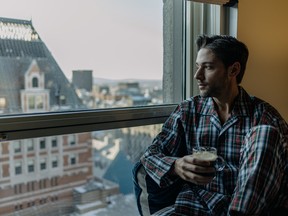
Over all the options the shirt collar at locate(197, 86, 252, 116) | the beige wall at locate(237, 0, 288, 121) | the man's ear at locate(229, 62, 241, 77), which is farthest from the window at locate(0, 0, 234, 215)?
the man's ear at locate(229, 62, 241, 77)

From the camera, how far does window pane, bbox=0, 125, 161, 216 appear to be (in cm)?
150

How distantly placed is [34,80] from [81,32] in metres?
0.33

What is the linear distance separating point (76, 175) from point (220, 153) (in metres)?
0.73

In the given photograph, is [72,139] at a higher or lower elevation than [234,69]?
lower

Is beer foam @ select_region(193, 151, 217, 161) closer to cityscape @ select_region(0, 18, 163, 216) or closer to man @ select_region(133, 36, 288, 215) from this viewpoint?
man @ select_region(133, 36, 288, 215)

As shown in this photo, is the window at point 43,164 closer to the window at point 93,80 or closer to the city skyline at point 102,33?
the window at point 93,80

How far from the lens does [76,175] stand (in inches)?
65.9

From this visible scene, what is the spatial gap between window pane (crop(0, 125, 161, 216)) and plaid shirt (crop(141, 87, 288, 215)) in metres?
0.33

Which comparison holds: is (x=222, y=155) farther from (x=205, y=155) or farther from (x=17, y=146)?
(x=17, y=146)

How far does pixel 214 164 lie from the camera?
1.26 m

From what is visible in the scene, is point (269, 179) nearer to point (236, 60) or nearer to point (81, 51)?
point (236, 60)

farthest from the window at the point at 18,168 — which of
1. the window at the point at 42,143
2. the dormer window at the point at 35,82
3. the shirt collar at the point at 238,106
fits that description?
the shirt collar at the point at 238,106

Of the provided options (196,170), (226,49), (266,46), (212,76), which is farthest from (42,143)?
(266,46)

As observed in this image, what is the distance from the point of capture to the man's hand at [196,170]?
126 cm
